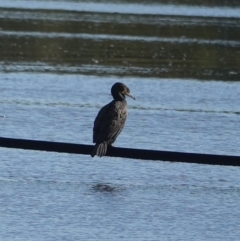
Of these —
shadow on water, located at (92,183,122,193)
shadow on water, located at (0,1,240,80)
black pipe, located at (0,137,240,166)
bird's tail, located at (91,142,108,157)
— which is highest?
black pipe, located at (0,137,240,166)

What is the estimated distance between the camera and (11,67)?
52.0ft

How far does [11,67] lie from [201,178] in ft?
24.0

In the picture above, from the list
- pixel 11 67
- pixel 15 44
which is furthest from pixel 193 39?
pixel 11 67

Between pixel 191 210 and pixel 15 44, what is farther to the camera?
pixel 15 44

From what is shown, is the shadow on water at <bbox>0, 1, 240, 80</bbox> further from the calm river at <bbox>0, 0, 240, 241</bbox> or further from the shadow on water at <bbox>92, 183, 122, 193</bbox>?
the shadow on water at <bbox>92, 183, 122, 193</bbox>

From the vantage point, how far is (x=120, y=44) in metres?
19.5

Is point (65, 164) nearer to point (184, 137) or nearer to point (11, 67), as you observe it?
point (184, 137)

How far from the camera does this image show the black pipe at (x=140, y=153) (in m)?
4.77

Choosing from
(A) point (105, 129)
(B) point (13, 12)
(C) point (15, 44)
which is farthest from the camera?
(B) point (13, 12)

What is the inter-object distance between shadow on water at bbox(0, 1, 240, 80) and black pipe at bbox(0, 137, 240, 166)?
1041cm

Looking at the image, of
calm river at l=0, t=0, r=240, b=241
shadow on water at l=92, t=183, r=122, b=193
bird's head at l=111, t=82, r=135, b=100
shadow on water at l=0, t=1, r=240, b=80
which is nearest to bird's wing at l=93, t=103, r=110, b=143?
bird's head at l=111, t=82, r=135, b=100

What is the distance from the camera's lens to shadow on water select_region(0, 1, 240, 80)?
16172 mm

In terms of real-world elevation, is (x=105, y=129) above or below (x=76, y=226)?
above

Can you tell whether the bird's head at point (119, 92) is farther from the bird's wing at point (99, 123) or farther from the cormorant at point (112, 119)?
the bird's wing at point (99, 123)
